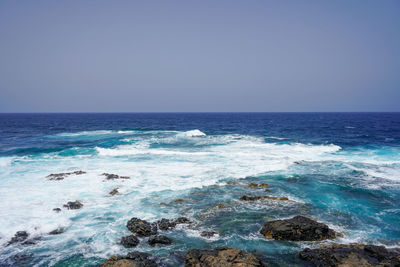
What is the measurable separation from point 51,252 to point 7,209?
19.2ft

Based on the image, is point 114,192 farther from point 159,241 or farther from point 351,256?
point 351,256

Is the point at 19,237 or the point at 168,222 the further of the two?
the point at 168,222

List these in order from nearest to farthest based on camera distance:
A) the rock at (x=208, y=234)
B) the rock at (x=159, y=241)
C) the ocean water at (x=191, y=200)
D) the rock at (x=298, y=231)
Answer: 1. the ocean water at (x=191, y=200)
2. the rock at (x=159, y=241)
3. the rock at (x=298, y=231)
4. the rock at (x=208, y=234)

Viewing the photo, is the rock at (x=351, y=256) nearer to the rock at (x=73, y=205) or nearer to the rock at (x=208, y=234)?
the rock at (x=208, y=234)

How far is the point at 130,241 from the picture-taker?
940 cm

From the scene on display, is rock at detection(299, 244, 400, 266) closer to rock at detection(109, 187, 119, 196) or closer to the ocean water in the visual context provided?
the ocean water

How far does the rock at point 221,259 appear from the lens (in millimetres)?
7246

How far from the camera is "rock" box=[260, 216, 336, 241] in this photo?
9531 millimetres

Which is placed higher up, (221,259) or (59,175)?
(221,259)

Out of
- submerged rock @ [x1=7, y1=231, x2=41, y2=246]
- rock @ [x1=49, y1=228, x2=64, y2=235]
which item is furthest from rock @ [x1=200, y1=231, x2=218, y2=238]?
submerged rock @ [x1=7, y1=231, x2=41, y2=246]

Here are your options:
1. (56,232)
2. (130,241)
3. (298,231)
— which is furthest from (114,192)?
(298,231)

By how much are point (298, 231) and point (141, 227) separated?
6388 millimetres

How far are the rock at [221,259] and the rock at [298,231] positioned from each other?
8.05 ft

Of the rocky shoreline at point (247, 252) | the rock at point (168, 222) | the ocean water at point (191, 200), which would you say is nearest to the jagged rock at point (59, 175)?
the ocean water at point (191, 200)
